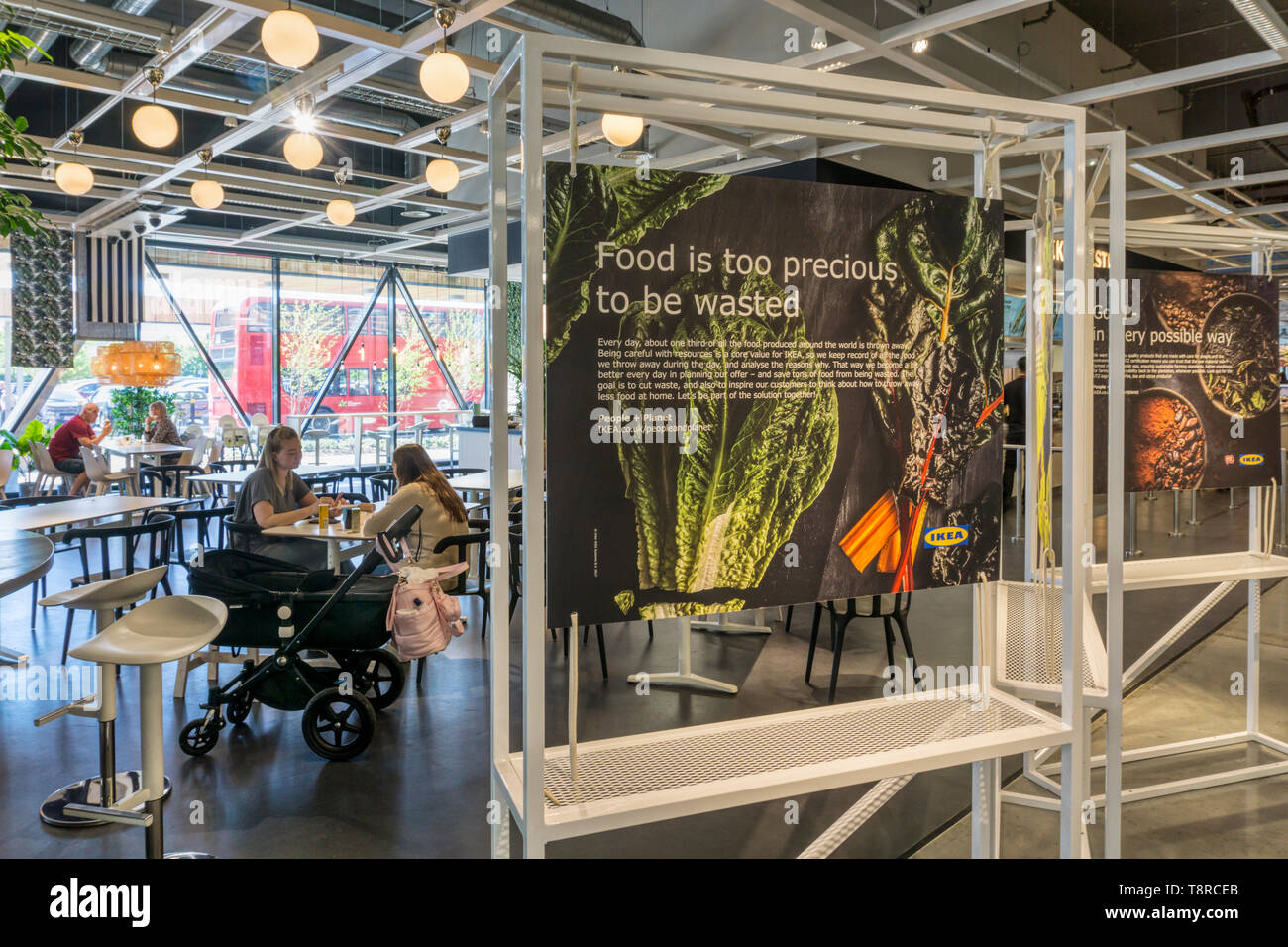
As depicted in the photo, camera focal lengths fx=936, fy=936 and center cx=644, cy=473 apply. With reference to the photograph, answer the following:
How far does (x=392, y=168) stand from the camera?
10.5 meters

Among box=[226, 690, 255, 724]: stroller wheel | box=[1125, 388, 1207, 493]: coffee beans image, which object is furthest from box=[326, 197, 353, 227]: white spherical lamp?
box=[1125, 388, 1207, 493]: coffee beans image

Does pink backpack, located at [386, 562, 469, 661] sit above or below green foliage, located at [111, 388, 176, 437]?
below

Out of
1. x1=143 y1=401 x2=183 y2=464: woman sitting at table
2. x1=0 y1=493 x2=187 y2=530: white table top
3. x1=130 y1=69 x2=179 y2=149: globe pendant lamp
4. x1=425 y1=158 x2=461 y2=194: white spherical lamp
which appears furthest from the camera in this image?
x1=143 y1=401 x2=183 y2=464: woman sitting at table

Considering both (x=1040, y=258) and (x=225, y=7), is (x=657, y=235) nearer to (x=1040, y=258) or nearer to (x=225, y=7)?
(x=1040, y=258)

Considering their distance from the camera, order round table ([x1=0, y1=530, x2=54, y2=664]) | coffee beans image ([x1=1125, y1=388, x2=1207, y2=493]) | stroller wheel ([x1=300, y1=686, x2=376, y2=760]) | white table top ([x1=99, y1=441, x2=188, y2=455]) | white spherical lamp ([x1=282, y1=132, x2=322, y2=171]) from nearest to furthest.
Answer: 1. round table ([x1=0, y1=530, x2=54, y2=664])
2. coffee beans image ([x1=1125, y1=388, x2=1207, y2=493])
3. stroller wheel ([x1=300, y1=686, x2=376, y2=760])
4. white spherical lamp ([x1=282, y1=132, x2=322, y2=171])
5. white table top ([x1=99, y1=441, x2=188, y2=455])

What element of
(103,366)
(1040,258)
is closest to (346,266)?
(103,366)

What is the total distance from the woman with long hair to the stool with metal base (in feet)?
5.84

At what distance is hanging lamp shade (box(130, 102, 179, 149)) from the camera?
489cm

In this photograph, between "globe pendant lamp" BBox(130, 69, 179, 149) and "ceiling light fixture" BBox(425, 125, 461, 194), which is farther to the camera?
"ceiling light fixture" BBox(425, 125, 461, 194)

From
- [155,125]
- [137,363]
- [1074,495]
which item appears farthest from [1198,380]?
[137,363]

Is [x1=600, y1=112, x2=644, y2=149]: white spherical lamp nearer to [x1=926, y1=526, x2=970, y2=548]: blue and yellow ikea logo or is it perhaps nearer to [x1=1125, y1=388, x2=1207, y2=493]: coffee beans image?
[x1=1125, y1=388, x2=1207, y2=493]: coffee beans image

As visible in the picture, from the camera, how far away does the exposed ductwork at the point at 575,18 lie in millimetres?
5625
